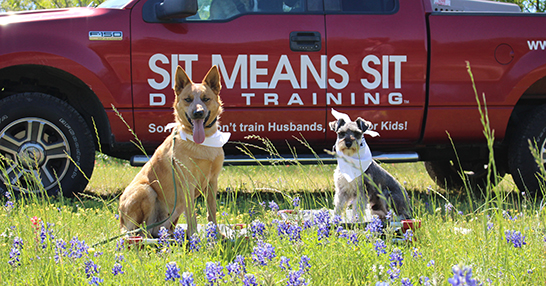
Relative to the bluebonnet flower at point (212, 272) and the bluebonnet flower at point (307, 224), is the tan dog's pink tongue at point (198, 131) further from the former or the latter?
the bluebonnet flower at point (212, 272)

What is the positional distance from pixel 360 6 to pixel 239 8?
3.86 feet

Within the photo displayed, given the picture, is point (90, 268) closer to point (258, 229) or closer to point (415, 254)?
point (258, 229)

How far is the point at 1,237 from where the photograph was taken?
8.32 feet

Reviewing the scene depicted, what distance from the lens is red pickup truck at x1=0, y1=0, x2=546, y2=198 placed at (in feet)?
12.9

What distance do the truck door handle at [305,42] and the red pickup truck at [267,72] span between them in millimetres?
13

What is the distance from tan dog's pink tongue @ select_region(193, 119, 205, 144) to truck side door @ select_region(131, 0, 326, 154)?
3.94ft

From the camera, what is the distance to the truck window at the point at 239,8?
13.7 ft

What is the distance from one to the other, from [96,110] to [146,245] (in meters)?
2.19

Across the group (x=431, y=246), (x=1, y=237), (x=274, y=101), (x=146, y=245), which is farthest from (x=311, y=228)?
(x=274, y=101)

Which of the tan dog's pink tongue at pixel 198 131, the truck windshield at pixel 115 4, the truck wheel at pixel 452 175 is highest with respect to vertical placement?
the truck windshield at pixel 115 4

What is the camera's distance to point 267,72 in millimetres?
4082

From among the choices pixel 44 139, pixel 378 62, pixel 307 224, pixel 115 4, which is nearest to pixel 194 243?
pixel 307 224

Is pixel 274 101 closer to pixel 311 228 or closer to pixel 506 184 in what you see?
pixel 311 228

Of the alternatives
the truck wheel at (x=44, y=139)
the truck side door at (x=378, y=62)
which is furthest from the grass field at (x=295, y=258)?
the truck side door at (x=378, y=62)
